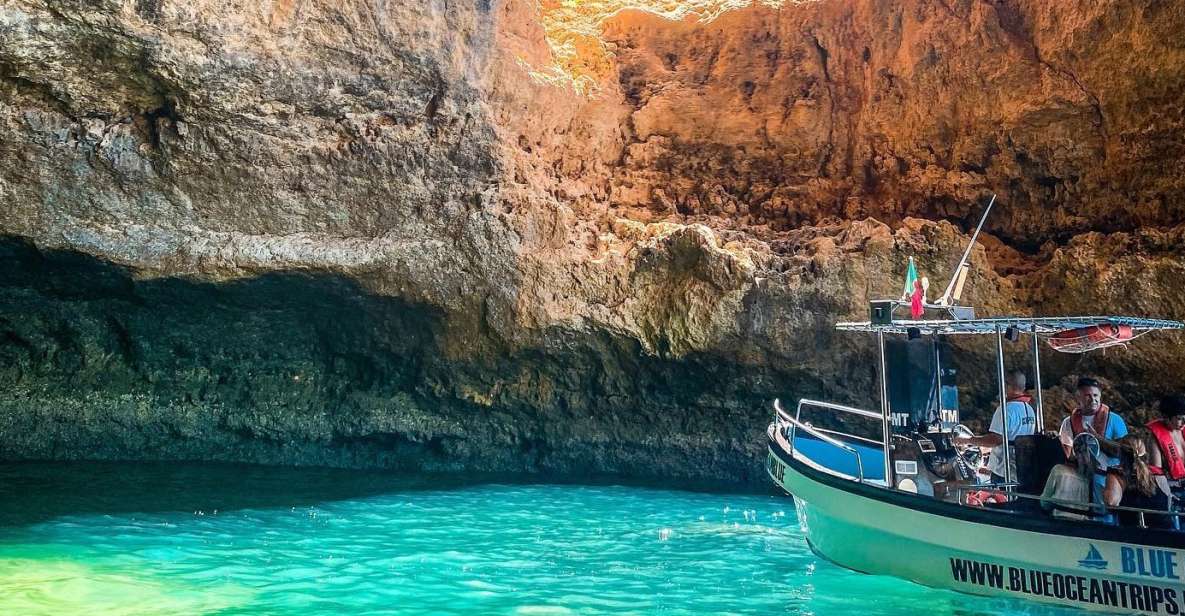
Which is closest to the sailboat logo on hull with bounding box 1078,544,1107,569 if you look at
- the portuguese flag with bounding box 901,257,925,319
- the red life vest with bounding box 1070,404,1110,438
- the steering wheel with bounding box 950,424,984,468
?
the red life vest with bounding box 1070,404,1110,438

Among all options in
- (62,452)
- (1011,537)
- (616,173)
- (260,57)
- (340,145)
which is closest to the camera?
(1011,537)

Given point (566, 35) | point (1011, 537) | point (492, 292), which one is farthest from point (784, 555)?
Result: point (566, 35)

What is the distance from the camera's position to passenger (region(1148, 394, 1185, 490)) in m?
6.78

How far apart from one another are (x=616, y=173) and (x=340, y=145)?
4691mm

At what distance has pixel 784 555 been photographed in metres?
9.11

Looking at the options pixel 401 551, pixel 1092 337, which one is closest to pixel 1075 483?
pixel 1092 337

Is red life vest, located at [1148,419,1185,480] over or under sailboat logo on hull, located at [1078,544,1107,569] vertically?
over

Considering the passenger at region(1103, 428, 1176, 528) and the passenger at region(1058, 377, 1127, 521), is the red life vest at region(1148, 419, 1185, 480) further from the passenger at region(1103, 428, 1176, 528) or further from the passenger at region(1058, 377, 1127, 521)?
the passenger at region(1058, 377, 1127, 521)

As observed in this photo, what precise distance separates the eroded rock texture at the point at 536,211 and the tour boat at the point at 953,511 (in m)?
3.38

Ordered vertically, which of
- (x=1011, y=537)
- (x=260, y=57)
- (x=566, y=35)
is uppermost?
(x=566, y=35)

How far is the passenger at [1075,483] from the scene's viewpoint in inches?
269

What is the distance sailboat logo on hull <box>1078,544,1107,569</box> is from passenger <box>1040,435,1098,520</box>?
26cm

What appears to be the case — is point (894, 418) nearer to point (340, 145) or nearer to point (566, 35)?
point (340, 145)

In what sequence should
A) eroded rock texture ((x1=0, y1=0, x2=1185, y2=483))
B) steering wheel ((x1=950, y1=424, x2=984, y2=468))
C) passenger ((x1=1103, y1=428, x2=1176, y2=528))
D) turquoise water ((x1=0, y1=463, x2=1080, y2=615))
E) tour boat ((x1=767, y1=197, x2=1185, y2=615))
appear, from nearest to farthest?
tour boat ((x1=767, y1=197, x2=1185, y2=615)) < passenger ((x1=1103, y1=428, x2=1176, y2=528)) < turquoise water ((x1=0, y1=463, x2=1080, y2=615)) < steering wheel ((x1=950, y1=424, x2=984, y2=468)) < eroded rock texture ((x1=0, y1=0, x2=1185, y2=483))
